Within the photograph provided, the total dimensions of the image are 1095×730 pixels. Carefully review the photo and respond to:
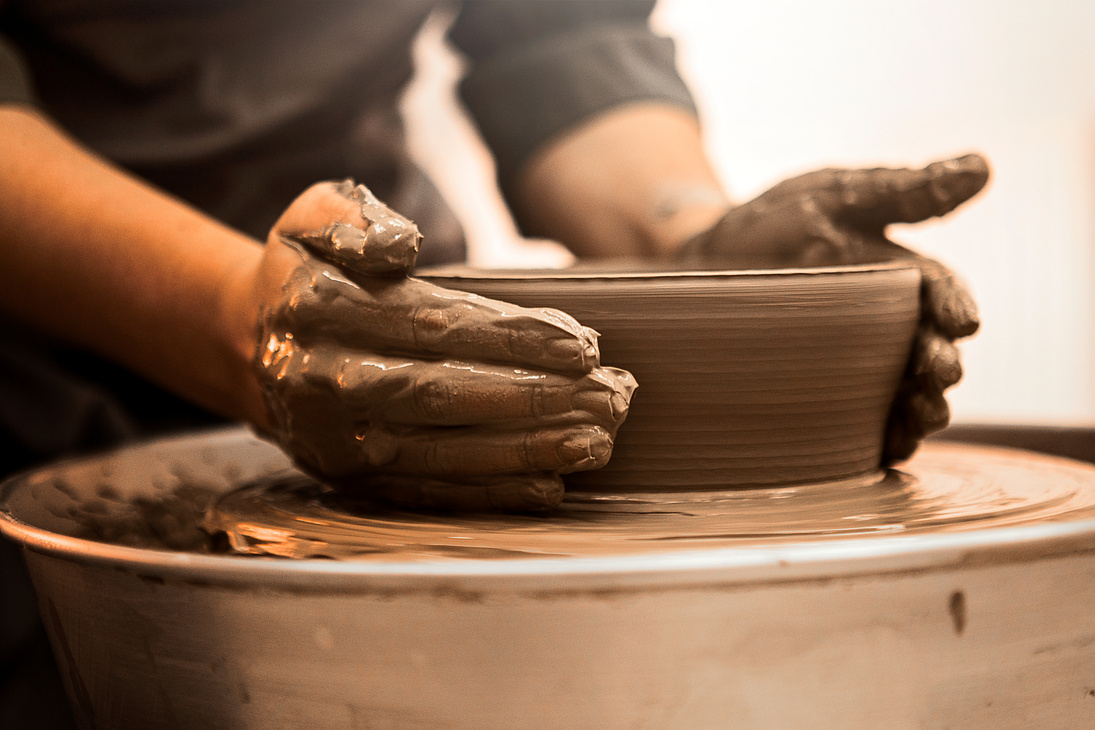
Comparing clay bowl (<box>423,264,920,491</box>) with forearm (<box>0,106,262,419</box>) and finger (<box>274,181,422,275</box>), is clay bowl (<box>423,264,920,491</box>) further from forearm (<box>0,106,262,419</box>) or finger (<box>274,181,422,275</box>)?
forearm (<box>0,106,262,419</box>)

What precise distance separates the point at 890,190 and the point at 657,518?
0.88 feet

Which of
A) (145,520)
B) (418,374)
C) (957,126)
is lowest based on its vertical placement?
(145,520)

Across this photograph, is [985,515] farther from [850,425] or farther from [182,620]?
[182,620]

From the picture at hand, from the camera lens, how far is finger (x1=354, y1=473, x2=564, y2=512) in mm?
442

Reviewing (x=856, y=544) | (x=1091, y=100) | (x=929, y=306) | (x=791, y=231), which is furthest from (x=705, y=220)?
(x=1091, y=100)

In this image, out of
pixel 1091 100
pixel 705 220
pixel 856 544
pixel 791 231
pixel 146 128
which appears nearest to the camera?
pixel 856 544

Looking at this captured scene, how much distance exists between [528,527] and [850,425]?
0.18 metres

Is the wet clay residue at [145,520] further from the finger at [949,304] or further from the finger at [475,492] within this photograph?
the finger at [949,304]

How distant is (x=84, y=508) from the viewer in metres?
0.59

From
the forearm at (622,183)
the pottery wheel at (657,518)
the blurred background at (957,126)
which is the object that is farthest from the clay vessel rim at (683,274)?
the blurred background at (957,126)

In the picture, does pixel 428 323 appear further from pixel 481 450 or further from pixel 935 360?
pixel 935 360

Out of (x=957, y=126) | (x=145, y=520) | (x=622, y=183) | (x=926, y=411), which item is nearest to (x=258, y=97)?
(x=622, y=183)

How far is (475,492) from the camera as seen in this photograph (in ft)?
1.48

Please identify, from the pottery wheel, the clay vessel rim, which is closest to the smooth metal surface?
the pottery wheel
